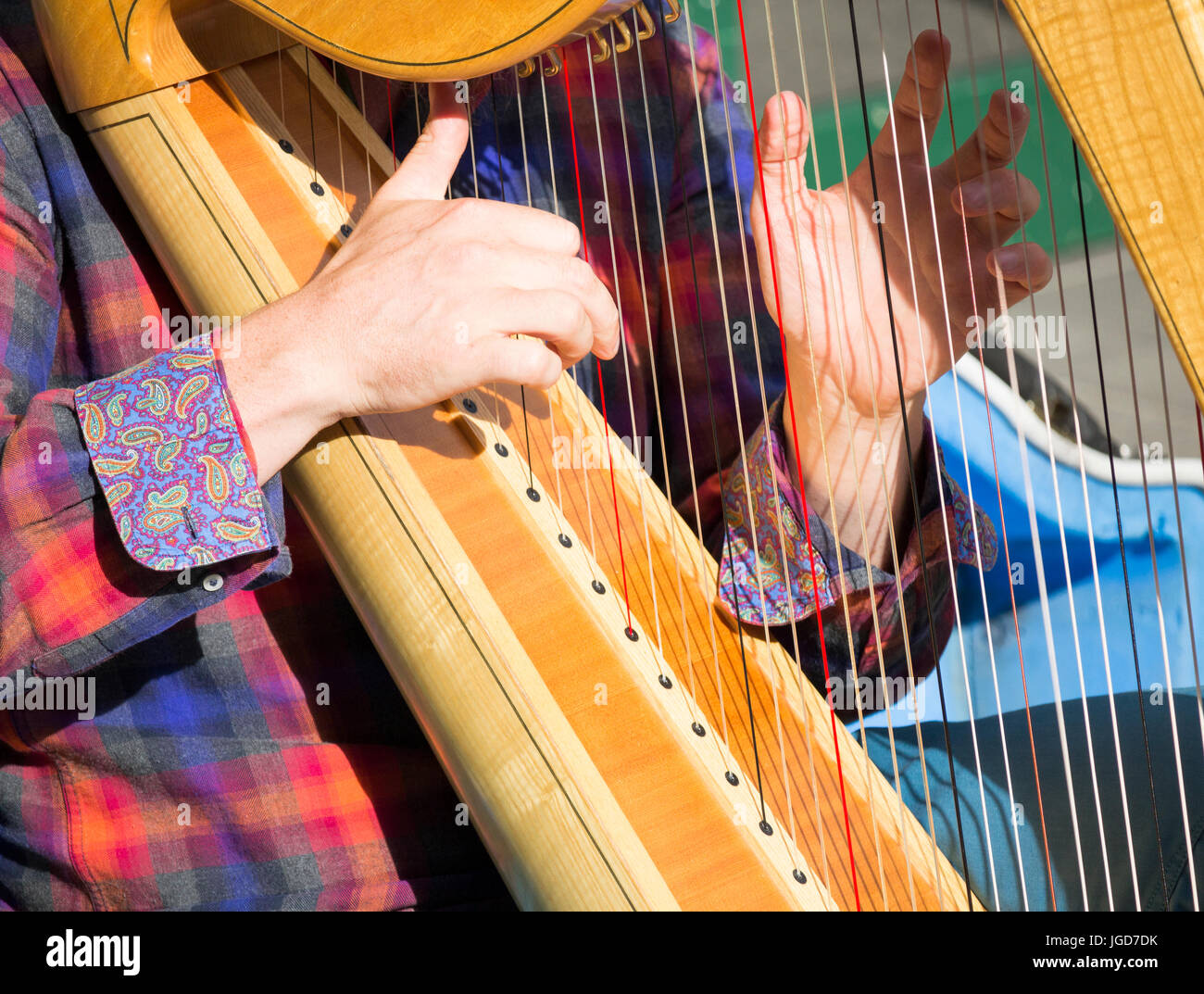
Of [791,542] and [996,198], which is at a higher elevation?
[996,198]

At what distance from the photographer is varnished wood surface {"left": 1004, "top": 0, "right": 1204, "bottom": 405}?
0.47 m

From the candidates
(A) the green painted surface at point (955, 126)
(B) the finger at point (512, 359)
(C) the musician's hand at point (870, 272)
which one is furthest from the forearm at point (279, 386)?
(A) the green painted surface at point (955, 126)

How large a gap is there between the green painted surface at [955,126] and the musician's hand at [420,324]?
184 cm

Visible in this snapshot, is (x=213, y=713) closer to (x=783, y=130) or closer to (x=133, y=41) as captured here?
(x=133, y=41)

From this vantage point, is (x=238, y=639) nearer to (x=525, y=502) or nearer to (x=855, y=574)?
(x=525, y=502)

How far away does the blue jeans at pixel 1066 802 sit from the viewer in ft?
3.71

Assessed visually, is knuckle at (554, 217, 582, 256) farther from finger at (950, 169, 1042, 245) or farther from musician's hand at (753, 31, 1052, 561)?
finger at (950, 169, 1042, 245)

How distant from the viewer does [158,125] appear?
0.97 m

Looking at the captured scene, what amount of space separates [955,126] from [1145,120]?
2.23 m

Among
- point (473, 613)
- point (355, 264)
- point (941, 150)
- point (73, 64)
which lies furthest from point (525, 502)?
point (941, 150)

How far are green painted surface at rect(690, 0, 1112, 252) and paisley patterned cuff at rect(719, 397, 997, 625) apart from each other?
64.1 inches

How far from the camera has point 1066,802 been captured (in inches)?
50.9

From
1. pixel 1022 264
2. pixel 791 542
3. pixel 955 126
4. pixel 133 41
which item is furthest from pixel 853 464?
pixel 955 126

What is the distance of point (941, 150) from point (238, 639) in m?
2.31
